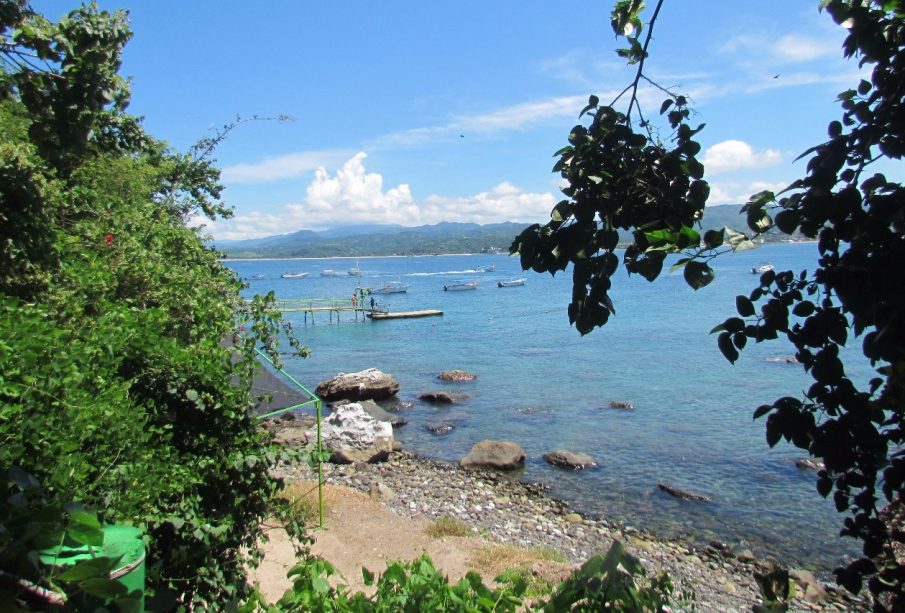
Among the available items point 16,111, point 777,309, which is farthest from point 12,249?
point 16,111

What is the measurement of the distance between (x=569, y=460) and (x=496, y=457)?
197 centimetres

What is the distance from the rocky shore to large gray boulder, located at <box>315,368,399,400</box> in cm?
797

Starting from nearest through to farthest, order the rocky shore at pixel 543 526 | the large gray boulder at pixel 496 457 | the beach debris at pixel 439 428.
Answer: the rocky shore at pixel 543 526, the large gray boulder at pixel 496 457, the beach debris at pixel 439 428

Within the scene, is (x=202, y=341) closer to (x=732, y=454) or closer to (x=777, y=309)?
(x=777, y=309)

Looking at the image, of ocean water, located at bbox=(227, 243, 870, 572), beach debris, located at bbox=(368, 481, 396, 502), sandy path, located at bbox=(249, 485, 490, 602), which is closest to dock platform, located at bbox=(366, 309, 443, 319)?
ocean water, located at bbox=(227, 243, 870, 572)

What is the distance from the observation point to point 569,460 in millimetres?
17547

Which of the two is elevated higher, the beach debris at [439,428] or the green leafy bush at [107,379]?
the green leafy bush at [107,379]

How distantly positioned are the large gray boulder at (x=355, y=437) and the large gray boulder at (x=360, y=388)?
23.0 ft

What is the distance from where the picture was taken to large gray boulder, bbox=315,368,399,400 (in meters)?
26.1

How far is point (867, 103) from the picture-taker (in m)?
2.53

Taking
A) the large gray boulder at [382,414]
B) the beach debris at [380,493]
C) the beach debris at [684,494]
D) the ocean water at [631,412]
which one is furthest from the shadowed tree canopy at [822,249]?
the large gray boulder at [382,414]

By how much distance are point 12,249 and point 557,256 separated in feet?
11.9

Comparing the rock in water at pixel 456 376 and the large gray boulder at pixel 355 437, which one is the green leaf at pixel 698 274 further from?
the rock in water at pixel 456 376

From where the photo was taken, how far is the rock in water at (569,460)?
1740 centimetres
